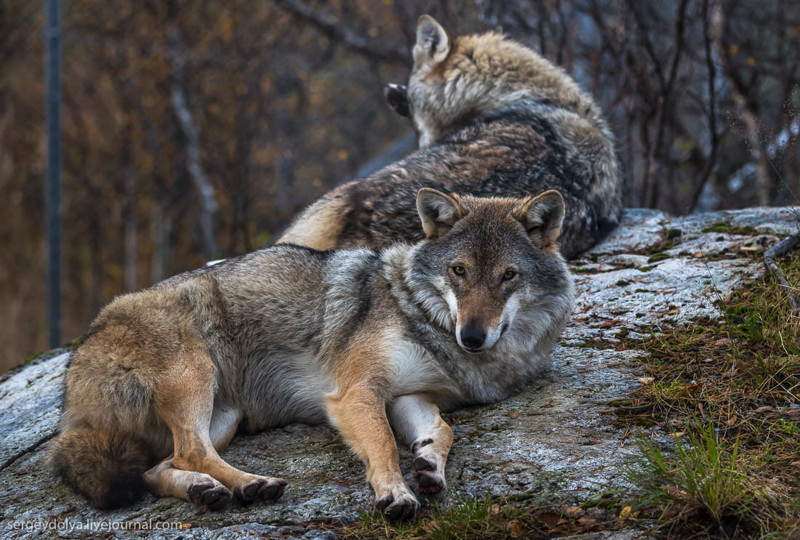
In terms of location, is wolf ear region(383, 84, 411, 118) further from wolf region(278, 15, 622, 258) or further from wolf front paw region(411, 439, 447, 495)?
wolf front paw region(411, 439, 447, 495)

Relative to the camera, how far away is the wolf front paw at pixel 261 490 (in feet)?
11.2

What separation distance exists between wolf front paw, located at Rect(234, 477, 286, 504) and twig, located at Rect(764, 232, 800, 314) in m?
3.02

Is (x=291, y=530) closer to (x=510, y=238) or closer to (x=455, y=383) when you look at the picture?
(x=455, y=383)

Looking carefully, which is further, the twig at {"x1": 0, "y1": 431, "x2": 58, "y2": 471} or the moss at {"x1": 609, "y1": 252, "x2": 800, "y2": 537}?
the twig at {"x1": 0, "y1": 431, "x2": 58, "y2": 471}

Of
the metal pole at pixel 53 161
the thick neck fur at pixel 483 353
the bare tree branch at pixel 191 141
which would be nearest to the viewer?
the thick neck fur at pixel 483 353

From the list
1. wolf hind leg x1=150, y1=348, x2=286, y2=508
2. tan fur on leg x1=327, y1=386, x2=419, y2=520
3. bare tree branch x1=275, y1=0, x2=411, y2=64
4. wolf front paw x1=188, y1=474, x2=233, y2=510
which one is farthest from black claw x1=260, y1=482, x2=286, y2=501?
bare tree branch x1=275, y1=0, x2=411, y2=64

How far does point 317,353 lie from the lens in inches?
167

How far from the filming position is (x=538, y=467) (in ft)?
11.1

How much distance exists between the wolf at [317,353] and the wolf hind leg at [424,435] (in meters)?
0.01

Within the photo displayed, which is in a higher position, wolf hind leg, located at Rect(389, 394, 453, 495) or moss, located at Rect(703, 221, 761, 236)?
moss, located at Rect(703, 221, 761, 236)

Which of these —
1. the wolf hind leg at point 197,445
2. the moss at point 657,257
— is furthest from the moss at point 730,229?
the wolf hind leg at point 197,445

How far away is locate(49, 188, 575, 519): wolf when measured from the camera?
12.1 feet

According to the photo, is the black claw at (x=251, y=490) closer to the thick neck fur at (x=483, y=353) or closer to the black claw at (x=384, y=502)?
the black claw at (x=384, y=502)

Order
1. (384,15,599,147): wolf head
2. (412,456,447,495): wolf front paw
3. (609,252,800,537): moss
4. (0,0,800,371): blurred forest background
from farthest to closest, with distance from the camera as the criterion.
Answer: (0,0,800,371): blurred forest background < (384,15,599,147): wolf head < (412,456,447,495): wolf front paw < (609,252,800,537): moss
